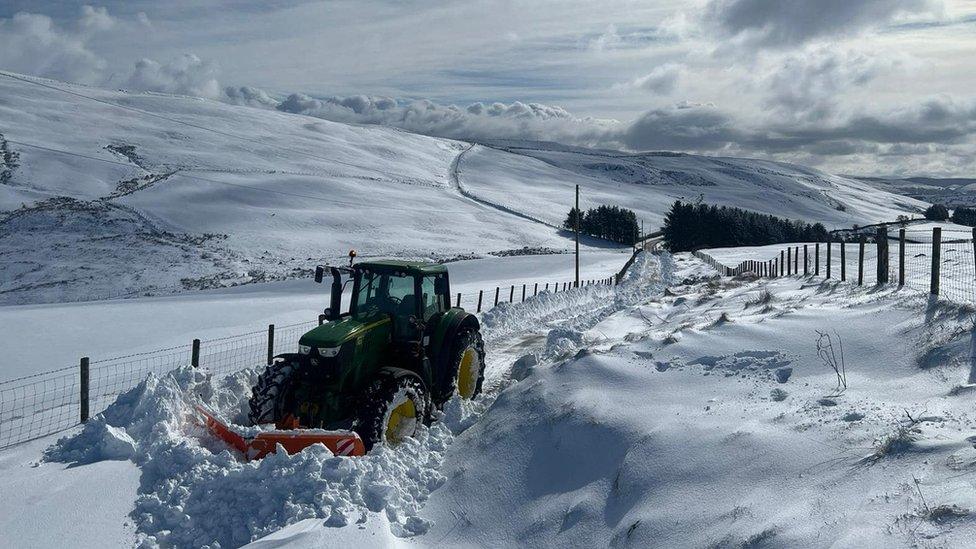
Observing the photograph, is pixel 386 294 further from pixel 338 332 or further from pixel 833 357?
pixel 833 357

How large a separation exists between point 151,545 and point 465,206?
250ft

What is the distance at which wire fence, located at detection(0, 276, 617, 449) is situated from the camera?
9453 millimetres

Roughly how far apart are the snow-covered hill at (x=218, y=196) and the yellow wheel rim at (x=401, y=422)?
31855 mm

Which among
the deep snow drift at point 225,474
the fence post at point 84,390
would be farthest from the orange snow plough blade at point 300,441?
the fence post at point 84,390

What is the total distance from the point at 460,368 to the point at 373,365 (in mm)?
1912

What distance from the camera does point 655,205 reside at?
410ft

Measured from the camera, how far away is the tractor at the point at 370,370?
766 cm

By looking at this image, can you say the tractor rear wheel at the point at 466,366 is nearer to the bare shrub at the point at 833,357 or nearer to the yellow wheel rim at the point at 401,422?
the yellow wheel rim at the point at 401,422

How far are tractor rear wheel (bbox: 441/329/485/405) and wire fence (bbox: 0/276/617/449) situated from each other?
6.54ft

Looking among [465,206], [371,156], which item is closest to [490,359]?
[465,206]

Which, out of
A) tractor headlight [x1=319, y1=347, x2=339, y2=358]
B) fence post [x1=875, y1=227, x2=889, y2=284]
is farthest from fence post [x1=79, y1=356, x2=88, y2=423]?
fence post [x1=875, y1=227, x2=889, y2=284]

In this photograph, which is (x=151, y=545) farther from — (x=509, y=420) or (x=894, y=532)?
(x=894, y=532)

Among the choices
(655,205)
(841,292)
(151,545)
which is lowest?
(151,545)

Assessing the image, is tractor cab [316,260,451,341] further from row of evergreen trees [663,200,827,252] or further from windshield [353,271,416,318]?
row of evergreen trees [663,200,827,252]
